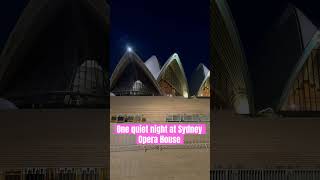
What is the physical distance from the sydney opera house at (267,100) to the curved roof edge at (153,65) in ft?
2.05

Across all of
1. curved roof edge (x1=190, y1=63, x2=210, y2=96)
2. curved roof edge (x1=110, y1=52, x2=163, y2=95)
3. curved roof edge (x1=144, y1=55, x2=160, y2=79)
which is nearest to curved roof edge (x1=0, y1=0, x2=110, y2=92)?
curved roof edge (x1=110, y1=52, x2=163, y2=95)

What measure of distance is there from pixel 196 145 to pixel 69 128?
1.38 metres

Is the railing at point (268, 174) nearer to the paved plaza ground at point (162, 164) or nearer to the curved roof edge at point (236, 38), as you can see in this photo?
the paved plaza ground at point (162, 164)

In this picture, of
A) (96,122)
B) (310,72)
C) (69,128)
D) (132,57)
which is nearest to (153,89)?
(132,57)

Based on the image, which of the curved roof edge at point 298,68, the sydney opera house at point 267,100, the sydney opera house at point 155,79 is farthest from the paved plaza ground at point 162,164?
the curved roof edge at point 298,68

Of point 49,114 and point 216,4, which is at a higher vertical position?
point 216,4

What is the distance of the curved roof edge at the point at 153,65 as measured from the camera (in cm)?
373

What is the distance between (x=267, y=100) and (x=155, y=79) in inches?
51.3

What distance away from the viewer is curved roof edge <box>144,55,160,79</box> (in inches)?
147

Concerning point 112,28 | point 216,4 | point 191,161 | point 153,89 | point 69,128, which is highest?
point 216,4

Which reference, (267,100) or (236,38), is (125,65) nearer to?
(236,38)

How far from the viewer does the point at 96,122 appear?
150 inches

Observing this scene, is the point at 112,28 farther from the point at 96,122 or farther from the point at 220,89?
the point at 220,89

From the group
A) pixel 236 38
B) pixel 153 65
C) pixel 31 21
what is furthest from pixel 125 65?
pixel 236 38
